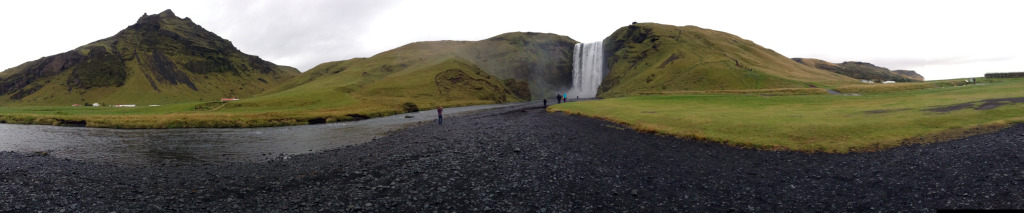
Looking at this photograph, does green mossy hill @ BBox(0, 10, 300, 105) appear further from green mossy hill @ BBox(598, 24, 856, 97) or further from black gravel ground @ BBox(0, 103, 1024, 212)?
black gravel ground @ BBox(0, 103, 1024, 212)

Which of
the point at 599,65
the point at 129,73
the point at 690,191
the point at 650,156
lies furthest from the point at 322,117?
the point at 129,73

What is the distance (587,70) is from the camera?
6747 inches

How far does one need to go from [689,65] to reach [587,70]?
52387 millimetres

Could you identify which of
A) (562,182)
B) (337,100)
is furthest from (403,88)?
(562,182)

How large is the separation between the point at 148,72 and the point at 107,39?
53.6 meters

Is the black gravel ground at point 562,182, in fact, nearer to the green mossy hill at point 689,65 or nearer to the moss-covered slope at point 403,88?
the moss-covered slope at point 403,88

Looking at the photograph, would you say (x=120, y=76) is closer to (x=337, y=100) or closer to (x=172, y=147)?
(x=337, y=100)

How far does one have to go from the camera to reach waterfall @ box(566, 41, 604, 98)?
16588 cm

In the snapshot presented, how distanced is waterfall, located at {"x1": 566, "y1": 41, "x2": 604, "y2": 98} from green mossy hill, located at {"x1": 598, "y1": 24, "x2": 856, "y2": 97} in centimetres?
486

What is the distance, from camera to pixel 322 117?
5594 cm

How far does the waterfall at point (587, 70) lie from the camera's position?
166 meters

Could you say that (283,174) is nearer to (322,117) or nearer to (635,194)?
(635,194)

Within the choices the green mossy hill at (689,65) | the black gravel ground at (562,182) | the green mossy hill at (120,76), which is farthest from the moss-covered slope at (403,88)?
the black gravel ground at (562,182)

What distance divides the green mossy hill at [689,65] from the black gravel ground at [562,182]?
83.0m
